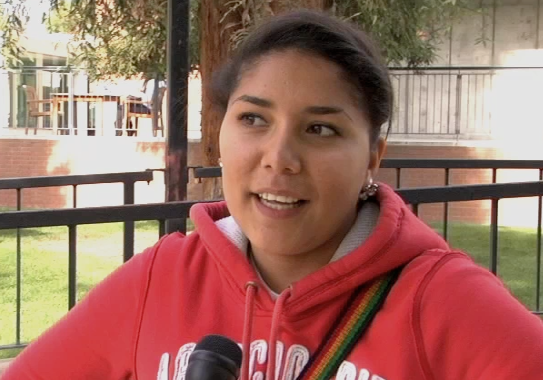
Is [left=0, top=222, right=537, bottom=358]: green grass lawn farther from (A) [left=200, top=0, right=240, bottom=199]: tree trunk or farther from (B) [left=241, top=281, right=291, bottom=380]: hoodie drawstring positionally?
(B) [left=241, top=281, right=291, bottom=380]: hoodie drawstring

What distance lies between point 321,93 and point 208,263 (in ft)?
1.20

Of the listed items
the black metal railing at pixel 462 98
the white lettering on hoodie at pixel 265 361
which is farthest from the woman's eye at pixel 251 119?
the black metal railing at pixel 462 98

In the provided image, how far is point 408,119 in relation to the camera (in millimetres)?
15562

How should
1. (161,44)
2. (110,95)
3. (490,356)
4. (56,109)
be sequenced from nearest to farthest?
1. (490,356)
2. (161,44)
3. (56,109)
4. (110,95)

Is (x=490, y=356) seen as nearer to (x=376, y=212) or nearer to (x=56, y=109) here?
(x=376, y=212)

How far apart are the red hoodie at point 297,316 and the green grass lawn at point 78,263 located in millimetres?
4257

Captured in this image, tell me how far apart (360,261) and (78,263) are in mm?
7895

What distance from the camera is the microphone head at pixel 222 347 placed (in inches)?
52.5

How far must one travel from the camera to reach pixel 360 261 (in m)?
1.44

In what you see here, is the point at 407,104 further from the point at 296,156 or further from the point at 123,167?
the point at 296,156

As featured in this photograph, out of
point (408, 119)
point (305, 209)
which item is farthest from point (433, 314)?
point (408, 119)

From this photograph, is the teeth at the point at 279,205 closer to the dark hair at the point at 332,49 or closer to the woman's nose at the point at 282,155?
the woman's nose at the point at 282,155

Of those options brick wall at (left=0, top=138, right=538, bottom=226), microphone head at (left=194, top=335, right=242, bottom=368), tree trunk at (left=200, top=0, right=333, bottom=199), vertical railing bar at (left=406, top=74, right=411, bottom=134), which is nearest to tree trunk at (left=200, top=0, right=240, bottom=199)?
tree trunk at (left=200, top=0, right=333, bottom=199)

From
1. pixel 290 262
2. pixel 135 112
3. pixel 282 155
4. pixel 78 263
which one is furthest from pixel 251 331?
pixel 135 112
